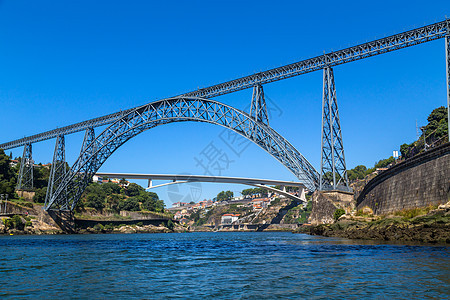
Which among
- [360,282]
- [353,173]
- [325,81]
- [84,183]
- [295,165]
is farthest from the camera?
[353,173]

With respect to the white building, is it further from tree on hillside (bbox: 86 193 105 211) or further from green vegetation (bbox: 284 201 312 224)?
tree on hillside (bbox: 86 193 105 211)

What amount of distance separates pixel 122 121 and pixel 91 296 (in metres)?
46.5

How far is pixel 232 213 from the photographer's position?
6540 inches

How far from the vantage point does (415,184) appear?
1080 inches

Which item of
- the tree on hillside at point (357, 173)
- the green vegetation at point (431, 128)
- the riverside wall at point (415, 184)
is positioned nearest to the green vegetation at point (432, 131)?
the green vegetation at point (431, 128)

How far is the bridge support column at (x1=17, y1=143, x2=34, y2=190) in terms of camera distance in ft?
220

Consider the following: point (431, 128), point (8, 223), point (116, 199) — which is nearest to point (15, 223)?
point (8, 223)

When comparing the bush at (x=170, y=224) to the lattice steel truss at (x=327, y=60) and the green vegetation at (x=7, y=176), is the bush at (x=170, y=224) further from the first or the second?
the lattice steel truss at (x=327, y=60)

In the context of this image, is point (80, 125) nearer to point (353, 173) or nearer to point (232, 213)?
point (353, 173)

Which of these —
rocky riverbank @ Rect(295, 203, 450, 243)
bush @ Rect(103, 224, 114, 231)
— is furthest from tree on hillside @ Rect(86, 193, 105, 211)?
rocky riverbank @ Rect(295, 203, 450, 243)

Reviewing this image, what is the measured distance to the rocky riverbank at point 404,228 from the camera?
67.4 feet

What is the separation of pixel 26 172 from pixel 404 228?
65153 millimetres

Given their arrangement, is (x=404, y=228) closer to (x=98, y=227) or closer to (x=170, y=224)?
(x=98, y=227)

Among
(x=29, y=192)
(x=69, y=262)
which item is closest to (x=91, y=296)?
(x=69, y=262)
